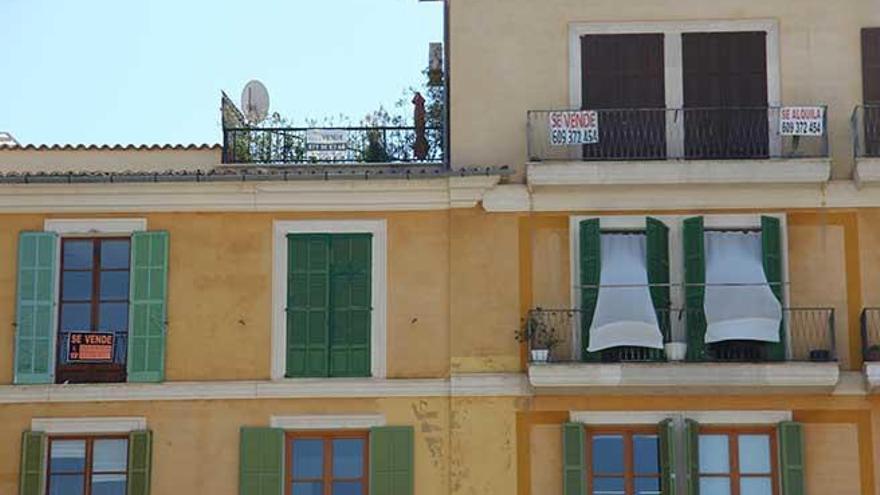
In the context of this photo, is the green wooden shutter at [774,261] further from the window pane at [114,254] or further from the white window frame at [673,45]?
the window pane at [114,254]

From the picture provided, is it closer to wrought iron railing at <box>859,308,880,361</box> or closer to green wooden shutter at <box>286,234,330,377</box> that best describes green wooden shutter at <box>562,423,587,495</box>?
green wooden shutter at <box>286,234,330,377</box>

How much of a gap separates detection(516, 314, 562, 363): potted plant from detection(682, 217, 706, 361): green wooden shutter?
6.37 ft

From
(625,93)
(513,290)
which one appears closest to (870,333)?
(625,93)

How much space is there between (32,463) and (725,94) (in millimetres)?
11711

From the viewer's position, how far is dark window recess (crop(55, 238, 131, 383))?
27.6 meters

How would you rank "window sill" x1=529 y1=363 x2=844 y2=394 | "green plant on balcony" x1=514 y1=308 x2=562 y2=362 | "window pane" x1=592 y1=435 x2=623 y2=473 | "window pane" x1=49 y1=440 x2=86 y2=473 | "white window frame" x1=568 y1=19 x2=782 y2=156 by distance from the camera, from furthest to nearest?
"white window frame" x1=568 y1=19 x2=782 y2=156 < "window pane" x1=49 y1=440 x2=86 y2=473 < "green plant on balcony" x1=514 y1=308 x2=562 y2=362 < "window pane" x1=592 y1=435 x2=623 y2=473 < "window sill" x1=529 y1=363 x2=844 y2=394

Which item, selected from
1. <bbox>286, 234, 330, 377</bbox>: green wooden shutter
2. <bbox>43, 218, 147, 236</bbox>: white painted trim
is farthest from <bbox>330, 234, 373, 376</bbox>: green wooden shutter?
<bbox>43, 218, 147, 236</bbox>: white painted trim

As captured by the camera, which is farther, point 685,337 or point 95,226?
point 95,226

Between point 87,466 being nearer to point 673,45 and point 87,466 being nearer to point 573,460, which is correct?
point 573,460

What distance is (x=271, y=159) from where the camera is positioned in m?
28.7

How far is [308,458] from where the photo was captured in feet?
89.2

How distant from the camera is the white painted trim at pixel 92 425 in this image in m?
27.2

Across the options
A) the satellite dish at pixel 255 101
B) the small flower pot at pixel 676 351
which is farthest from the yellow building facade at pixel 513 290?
the satellite dish at pixel 255 101

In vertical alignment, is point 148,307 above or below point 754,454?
above
